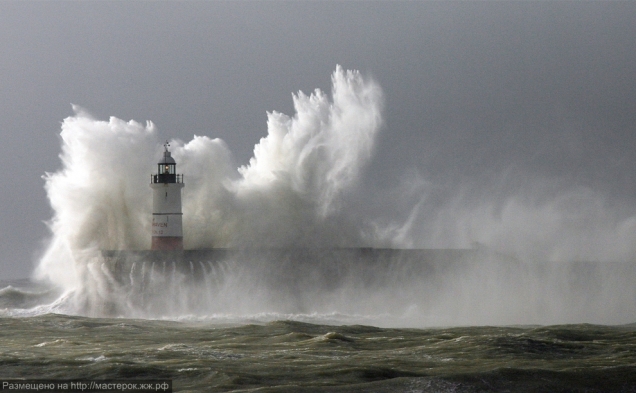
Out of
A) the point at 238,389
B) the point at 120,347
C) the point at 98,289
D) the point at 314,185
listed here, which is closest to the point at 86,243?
the point at 98,289

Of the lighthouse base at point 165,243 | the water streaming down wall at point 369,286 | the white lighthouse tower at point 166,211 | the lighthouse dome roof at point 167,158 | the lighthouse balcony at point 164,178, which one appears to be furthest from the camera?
the lighthouse dome roof at point 167,158

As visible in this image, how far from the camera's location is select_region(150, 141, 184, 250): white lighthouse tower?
41375 millimetres

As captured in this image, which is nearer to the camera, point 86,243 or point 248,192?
point 86,243

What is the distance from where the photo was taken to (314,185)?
157 feet

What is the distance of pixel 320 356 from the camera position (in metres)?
25.2

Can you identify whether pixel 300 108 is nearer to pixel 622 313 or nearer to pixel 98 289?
pixel 98 289

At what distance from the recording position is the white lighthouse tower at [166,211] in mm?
41375

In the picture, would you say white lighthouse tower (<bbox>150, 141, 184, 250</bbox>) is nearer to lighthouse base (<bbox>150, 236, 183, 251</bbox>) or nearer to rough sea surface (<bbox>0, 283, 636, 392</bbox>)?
lighthouse base (<bbox>150, 236, 183, 251</bbox>)

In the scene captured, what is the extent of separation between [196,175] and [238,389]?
27.0 meters

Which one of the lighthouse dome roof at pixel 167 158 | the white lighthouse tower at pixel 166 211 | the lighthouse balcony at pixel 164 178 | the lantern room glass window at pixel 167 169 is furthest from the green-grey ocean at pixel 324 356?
the lighthouse dome roof at pixel 167 158

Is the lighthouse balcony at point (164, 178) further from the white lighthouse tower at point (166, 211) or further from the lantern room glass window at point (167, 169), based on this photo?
the lantern room glass window at point (167, 169)

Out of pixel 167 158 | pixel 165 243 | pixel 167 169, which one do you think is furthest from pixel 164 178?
pixel 165 243

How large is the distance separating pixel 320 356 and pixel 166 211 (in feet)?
58.2

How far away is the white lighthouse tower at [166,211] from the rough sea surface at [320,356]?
657 cm
